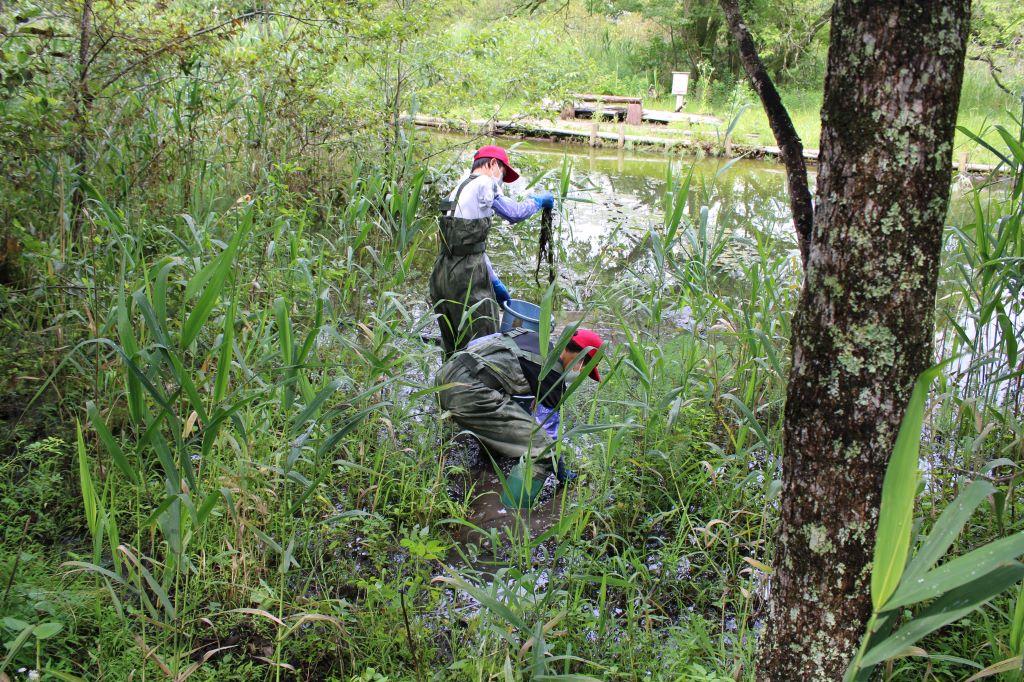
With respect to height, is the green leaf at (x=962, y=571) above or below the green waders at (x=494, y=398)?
above

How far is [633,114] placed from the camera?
17141 millimetres

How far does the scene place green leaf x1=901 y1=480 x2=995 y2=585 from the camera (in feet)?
3.78

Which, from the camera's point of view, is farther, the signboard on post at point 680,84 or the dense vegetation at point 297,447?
the signboard on post at point 680,84

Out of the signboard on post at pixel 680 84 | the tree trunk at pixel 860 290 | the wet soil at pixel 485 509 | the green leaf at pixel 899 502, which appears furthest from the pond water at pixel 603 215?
the signboard on post at pixel 680 84

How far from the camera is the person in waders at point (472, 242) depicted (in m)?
4.71

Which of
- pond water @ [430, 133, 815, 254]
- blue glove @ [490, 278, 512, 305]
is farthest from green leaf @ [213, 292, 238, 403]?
pond water @ [430, 133, 815, 254]

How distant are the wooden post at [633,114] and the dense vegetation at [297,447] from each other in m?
12.0

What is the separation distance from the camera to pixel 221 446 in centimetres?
294

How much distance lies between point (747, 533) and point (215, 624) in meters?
1.95

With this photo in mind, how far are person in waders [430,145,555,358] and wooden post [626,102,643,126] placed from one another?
42.2 ft

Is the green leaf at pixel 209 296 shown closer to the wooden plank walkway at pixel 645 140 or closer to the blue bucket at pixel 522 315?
the blue bucket at pixel 522 315

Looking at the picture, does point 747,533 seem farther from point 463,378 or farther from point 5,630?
point 5,630

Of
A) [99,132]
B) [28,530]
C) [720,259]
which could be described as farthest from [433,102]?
[28,530]

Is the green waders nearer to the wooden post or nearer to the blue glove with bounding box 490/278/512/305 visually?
the blue glove with bounding box 490/278/512/305
